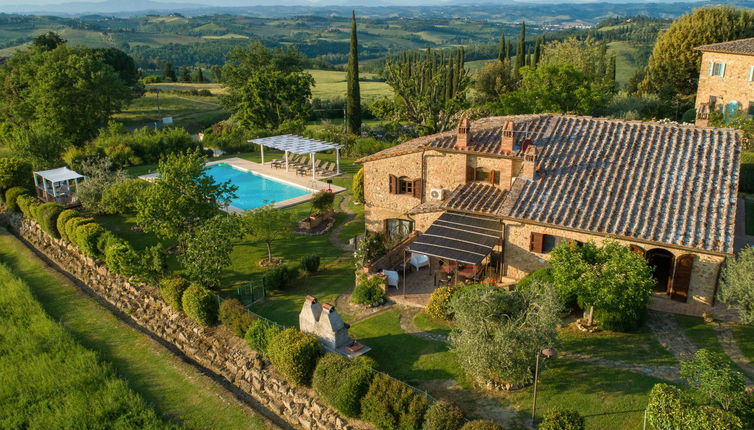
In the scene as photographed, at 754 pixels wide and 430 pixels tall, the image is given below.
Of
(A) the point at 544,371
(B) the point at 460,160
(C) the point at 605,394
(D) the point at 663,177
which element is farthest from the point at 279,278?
(D) the point at 663,177

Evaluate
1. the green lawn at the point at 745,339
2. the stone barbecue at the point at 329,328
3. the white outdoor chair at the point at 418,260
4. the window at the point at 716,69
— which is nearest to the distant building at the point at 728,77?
the window at the point at 716,69

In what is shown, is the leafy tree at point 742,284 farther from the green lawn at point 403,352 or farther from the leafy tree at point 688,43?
the leafy tree at point 688,43

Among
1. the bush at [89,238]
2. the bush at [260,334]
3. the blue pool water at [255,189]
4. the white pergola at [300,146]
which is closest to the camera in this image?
the bush at [260,334]

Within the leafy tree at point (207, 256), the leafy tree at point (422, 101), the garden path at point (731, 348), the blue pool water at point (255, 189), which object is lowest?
the blue pool water at point (255, 189)

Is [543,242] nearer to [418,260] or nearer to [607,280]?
[607,280]

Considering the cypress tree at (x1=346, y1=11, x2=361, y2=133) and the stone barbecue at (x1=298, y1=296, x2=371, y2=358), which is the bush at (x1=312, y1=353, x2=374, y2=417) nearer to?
the stone barbecue at (x1=298, y1=296, x2=371, y2=358)

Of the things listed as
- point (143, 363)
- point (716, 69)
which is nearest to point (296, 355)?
point (143, 363)

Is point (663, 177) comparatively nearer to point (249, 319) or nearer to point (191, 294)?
point (249, 319)

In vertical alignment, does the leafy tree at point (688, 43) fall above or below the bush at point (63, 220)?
above
